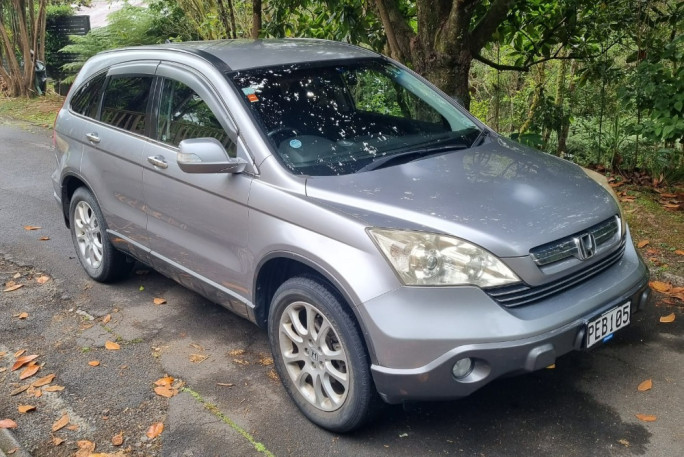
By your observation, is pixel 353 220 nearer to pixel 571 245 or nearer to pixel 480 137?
pixel 571 245

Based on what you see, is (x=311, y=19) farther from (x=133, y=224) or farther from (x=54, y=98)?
(x=54, y=98)

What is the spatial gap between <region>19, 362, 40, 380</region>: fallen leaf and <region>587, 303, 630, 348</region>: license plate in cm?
314

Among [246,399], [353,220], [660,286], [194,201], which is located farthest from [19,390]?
[660,286]

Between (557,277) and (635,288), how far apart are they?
1.88 ft

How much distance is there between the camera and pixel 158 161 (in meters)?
4.37

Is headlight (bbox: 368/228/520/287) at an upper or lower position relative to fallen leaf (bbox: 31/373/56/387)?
upper

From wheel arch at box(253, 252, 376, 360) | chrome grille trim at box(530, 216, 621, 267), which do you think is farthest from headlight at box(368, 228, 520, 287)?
wheel arch at box(253, 252, 376, 360)

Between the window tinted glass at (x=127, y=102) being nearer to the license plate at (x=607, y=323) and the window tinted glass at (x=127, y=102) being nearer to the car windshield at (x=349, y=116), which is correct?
the car windshield at (x=349, y=116)

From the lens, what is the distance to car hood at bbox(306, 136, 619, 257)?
3.12 meters

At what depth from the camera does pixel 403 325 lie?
300 cm

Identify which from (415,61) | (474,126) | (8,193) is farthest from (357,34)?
(8,193)

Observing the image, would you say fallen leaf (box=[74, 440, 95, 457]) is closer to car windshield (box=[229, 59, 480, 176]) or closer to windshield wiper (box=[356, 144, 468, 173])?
car windshield (box=[229, 59, 480, 176])

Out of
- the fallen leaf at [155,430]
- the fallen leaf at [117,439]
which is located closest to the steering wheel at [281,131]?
the fallen leaf at [155,430]

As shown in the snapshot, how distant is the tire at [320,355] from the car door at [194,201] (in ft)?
1.29
